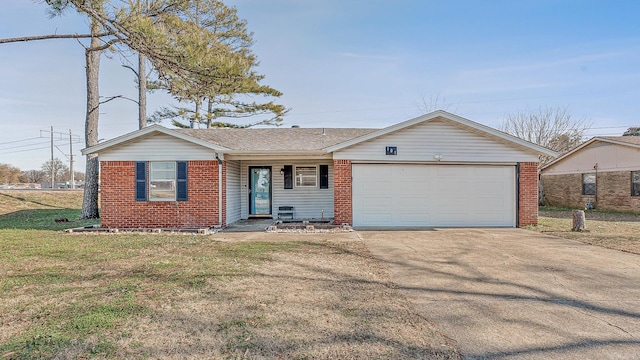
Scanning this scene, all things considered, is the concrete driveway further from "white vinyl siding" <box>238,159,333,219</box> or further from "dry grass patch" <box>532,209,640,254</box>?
"white vinyl siding" <box>238,159,333,219</box>

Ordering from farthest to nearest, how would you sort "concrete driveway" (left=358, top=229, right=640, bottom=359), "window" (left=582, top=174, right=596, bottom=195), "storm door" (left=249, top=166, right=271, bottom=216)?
1. "window" (left=582, top=174, right=596, bottom=195)
2. "storm door" (left=249, top=166, right=271, bottom=216)
3. "concrete driveway" (left=358, top=229, right=640, bottom=359)

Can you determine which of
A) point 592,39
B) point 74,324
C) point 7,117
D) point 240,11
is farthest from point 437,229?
point 7,117

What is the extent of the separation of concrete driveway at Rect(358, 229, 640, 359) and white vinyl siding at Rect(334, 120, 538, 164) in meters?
3.45

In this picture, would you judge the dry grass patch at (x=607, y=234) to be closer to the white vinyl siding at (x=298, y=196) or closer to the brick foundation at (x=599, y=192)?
the brick foundation at (x=599, y=192)

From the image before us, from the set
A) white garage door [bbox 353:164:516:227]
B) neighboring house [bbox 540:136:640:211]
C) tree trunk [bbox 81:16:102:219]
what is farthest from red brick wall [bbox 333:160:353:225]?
neighboring house [bbox 540:136:640:211]

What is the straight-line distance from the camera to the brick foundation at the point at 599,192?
1655 cm

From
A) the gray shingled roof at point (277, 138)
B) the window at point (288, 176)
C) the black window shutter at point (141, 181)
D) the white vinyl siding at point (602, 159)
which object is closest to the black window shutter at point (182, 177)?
the black window shutter at point (141, 181)

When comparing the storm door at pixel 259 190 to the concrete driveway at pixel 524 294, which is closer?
the concrete driveway at pixel 524 294

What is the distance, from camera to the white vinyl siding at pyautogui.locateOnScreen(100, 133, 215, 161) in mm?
10766

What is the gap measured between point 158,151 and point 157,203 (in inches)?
65.2

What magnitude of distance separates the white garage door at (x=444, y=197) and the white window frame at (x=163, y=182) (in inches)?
249

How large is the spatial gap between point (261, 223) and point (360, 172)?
4.00 meters

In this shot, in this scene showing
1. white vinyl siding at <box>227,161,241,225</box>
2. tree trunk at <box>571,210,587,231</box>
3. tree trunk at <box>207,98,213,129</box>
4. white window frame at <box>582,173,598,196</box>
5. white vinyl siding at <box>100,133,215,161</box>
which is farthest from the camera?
tree trunk at <box>207,98,213,129</box>

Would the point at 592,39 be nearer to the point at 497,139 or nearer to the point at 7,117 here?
the point at 497,139
